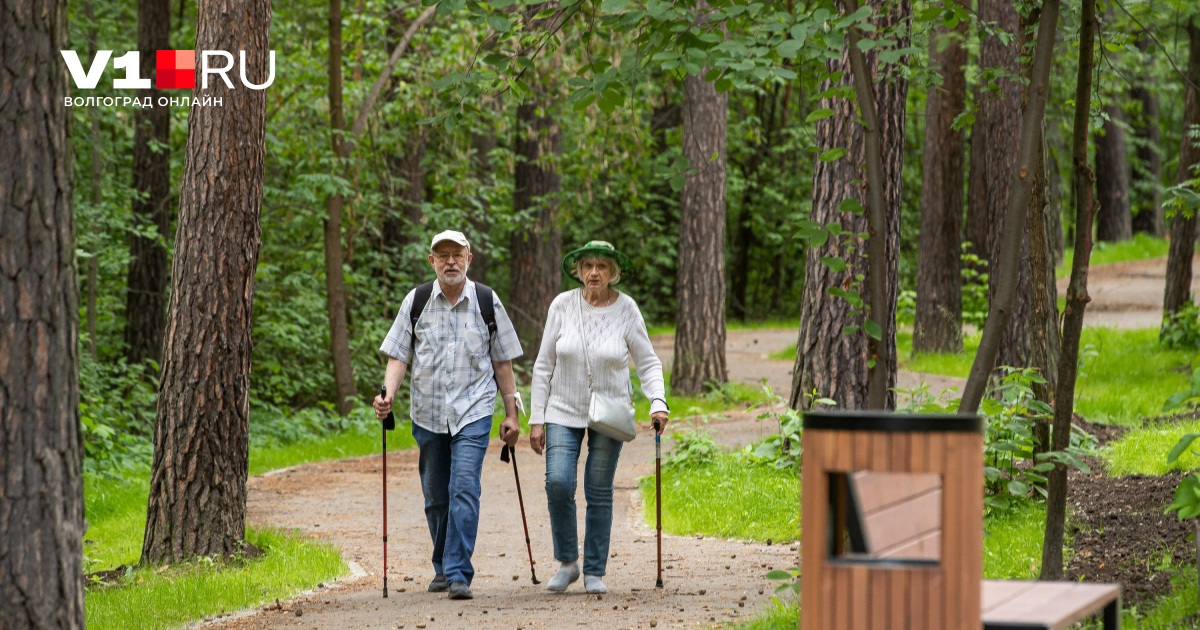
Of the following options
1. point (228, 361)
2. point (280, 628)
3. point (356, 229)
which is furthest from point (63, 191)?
point (356, 229)

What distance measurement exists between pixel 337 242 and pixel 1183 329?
10623mm

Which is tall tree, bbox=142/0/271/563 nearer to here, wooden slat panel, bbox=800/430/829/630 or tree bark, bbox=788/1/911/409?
tree bark, bbox=788/1/911/409

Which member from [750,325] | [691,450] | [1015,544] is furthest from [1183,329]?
[750,325]

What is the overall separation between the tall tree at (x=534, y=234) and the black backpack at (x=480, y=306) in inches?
484

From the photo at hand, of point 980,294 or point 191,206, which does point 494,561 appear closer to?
point 191,206

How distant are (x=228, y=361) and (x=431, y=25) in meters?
11.2

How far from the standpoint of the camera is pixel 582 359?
7.16 meters

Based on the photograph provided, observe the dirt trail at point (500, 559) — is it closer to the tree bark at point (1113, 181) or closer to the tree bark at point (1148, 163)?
the tree bark at point (1113, 181)

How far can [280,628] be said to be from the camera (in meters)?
6.52

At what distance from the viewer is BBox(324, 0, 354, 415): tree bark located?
15852 mm

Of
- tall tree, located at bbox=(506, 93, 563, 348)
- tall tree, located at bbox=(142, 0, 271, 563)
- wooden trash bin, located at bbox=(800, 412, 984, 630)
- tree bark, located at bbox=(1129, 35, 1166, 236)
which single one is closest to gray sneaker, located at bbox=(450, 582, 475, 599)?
tall tree, located at bbox=(142, 0, 271, 563)

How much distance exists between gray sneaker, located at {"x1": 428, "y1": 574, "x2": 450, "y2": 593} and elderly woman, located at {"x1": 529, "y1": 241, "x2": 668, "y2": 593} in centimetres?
65

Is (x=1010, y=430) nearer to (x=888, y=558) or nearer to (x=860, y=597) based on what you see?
(x=888, y=558)

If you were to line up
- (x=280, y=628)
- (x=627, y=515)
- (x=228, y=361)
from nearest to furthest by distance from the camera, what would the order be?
(x=280, y=628) → (x=228, y=361) → (x=627, y=515)
